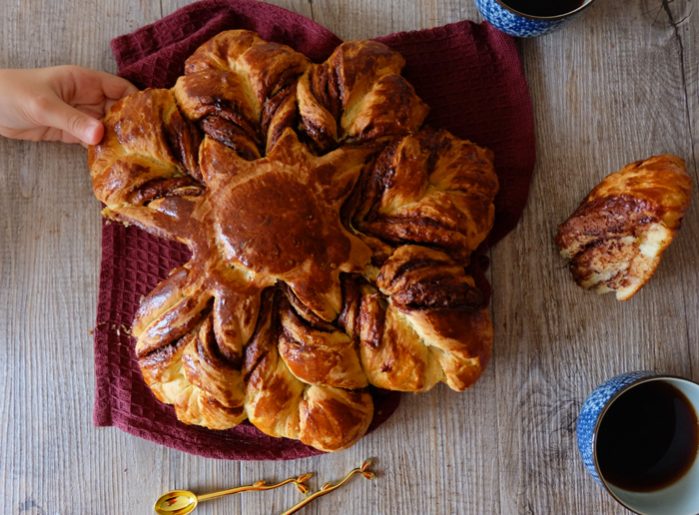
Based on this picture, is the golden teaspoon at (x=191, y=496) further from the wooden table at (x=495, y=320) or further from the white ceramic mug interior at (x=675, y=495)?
the white ceramic mug interior at (x=675, y=495)

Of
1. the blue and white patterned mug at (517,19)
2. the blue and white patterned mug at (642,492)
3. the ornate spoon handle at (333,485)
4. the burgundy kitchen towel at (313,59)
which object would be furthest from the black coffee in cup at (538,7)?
the ornate spoon handle at (333,485)

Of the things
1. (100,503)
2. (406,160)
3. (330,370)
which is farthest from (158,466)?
(406,160)

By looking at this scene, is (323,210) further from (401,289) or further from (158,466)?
(158,466)

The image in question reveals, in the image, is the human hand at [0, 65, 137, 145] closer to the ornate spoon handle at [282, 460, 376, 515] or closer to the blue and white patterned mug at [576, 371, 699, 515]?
the ornate spoon handle at [282, 460, 376, 515]

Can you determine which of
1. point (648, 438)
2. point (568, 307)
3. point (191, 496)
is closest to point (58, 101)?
point (191, 496)

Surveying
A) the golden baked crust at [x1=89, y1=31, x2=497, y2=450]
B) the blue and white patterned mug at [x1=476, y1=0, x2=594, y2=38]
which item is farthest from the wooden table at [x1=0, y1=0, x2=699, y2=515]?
the golden baked crust at [x1=89, y1=31, x2=497, y2=450]
